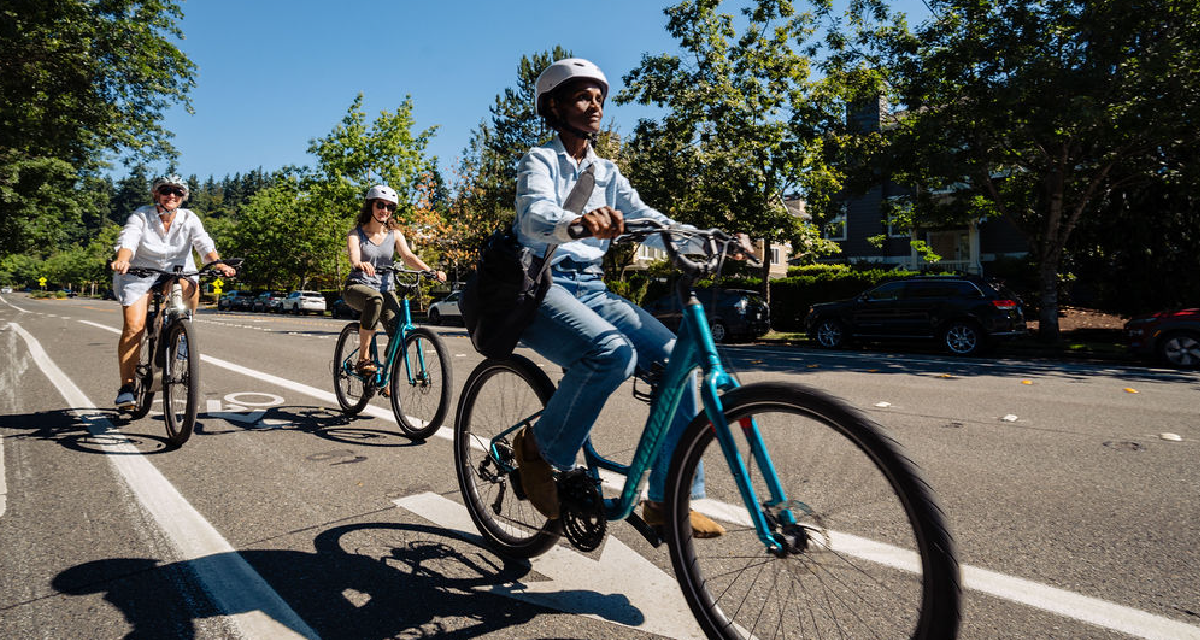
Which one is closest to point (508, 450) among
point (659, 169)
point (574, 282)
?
point (574, 282)

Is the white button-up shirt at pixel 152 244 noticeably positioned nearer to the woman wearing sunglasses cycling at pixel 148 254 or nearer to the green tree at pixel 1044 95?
the woman wearing sunglasses cycling at pixel 148 254

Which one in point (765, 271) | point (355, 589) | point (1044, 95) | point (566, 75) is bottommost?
point (355, 589)

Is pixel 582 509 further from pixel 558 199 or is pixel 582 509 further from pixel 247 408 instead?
pixel 247 408

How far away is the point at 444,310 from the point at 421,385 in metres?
25.9

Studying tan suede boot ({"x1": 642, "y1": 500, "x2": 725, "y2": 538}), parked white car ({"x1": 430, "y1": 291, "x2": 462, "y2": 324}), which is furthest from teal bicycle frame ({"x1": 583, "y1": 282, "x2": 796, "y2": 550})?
parked white car ({"x1": 430, "y1": 291, "x2": 462, "y2": 324})

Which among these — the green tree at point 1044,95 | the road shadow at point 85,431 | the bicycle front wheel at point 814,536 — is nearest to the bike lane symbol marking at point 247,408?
the road shadow at point 85,431

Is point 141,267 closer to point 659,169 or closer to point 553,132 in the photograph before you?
point 553,132

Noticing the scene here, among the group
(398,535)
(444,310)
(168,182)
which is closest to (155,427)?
(168,182)

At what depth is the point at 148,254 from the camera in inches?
213

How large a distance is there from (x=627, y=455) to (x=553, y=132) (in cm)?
210

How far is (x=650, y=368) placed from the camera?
2.37 meters

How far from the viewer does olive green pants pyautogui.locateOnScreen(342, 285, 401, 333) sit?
543 cm

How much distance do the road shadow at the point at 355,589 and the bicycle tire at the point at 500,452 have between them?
0.38ft

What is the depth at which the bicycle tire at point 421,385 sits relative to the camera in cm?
477
